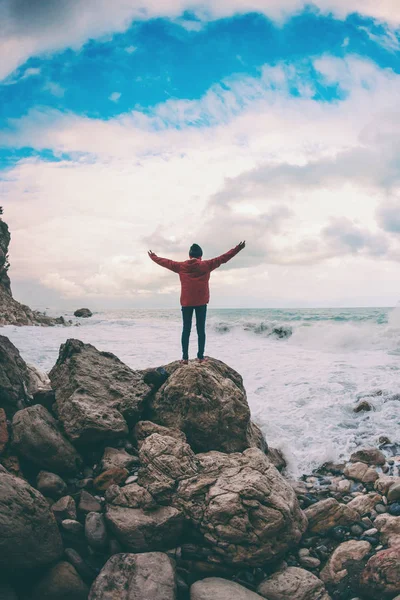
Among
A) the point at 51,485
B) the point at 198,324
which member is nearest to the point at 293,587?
the point at 51,485

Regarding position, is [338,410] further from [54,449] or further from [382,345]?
[382,345]

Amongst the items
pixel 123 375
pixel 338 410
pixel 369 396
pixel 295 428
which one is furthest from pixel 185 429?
pixel 369 396

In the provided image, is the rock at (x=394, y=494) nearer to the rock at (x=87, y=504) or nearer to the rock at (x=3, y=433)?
the rock at (x=87, y=504)

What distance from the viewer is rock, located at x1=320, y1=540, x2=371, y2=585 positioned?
4547 millimetres

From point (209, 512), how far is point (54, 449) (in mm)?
2218

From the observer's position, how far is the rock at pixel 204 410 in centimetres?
627

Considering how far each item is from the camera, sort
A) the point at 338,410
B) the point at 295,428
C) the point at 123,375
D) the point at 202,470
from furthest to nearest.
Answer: the point at 338,410
the point at 295,428
the point at 123,375
the point at 202,470

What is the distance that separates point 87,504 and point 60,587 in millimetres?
920

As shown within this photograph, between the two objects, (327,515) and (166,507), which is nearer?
(166,507)

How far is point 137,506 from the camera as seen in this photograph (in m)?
4.74

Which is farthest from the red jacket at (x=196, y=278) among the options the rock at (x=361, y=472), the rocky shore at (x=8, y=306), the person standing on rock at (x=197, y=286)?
the rocky shore at (x=8, y=306)

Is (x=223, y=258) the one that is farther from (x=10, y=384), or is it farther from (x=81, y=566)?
(x=81, y=566)

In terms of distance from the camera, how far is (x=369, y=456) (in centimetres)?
768

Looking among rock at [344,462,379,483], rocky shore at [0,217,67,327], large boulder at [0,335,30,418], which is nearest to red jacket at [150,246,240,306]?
large boulder at [0,335,30,418]
